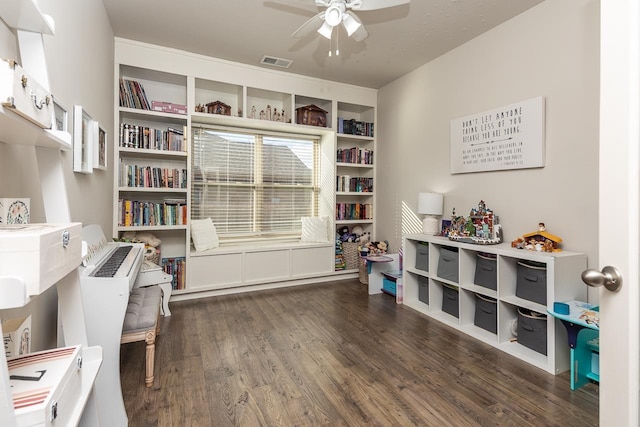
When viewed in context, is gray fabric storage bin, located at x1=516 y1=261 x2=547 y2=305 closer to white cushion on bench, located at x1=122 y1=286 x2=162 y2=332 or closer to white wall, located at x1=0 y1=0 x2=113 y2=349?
white cushion on bench, located at x1=122 y1=286 x2=162 y2=332

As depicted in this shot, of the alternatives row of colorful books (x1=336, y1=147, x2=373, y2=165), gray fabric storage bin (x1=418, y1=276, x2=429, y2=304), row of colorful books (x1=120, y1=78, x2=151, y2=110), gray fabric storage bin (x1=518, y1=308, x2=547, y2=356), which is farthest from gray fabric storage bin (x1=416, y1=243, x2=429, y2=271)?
row of colorful books (x1=120, y1=78, x2=151, y2=110)

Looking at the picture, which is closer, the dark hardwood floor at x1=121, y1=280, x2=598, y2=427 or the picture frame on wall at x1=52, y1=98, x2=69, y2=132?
the picture frame on wall at x1=52, y1=98, x2=69, y2=132

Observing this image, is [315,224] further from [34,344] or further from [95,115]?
[34,344]

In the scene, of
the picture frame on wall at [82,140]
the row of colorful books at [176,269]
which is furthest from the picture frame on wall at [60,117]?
the row of colorful books at [176,269]

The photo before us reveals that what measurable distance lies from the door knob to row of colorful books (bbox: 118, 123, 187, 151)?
11.8ft

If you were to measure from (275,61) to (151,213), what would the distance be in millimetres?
2205

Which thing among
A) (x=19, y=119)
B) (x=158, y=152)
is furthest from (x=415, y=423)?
(x=158, y=152)

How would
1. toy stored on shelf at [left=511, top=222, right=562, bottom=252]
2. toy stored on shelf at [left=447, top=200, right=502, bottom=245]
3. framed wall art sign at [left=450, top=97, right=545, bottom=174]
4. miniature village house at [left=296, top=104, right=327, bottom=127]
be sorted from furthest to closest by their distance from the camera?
miniature village house at [left=296, top=104, right=327, bottom=127]
toy stored on shelf at [left=447, top=200, right=502, bottom=245]
framed wall art sign at [left=450, top=97, right=545, bottom=174]
toy stored on shelf at [left=511, top=222, right=562, bottom=252]

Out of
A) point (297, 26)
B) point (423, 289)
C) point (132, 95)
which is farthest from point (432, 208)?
point (132, 95)

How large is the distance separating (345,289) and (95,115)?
310 centimetres

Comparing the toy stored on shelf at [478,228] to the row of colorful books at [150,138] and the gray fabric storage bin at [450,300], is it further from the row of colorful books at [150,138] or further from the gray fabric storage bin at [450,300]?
the row of colorful books at [150,138]

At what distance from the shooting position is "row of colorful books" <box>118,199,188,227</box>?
3285 millimetres

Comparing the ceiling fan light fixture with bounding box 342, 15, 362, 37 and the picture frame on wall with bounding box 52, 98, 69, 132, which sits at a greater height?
the ceiling fan light fixture with bounding box 342, 15, 362, 37

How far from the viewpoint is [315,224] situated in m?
4.39
